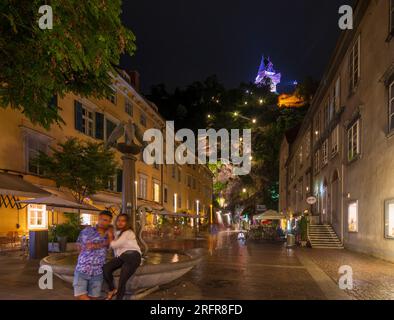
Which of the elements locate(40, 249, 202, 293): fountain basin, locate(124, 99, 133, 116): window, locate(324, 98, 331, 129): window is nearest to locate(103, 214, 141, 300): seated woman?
locate(40, 249, 202, 293): fountain basin

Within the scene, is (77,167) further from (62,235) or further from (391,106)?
(391,106)

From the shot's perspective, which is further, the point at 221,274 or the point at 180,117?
the point at 180,117

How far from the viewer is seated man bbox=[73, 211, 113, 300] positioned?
19.0 feet

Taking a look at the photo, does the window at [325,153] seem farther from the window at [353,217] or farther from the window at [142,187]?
the window at [142,187]

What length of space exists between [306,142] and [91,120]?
20.0 metres

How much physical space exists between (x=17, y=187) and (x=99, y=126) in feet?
36.6

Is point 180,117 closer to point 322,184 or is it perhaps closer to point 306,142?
point 306,142

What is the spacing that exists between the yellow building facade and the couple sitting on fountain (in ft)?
11.6

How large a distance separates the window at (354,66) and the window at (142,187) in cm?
1959

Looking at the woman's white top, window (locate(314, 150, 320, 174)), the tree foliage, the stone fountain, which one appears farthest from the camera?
window (locate(314, 150, 320, 174))

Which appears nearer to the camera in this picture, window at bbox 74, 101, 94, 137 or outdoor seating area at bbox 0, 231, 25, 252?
outdoor seating area at bbox 0, 231, 25, 252

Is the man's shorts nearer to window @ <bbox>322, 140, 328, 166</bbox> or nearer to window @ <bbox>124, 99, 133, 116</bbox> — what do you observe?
window @ <bbox>322, 140, 328, 166</bbox>

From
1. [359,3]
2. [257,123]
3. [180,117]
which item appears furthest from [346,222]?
[180,117]

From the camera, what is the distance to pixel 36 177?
19719 mm
